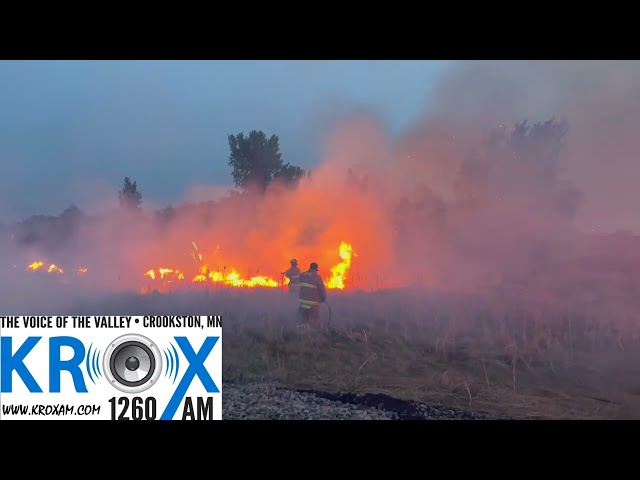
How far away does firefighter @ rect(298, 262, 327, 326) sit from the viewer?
10.6m

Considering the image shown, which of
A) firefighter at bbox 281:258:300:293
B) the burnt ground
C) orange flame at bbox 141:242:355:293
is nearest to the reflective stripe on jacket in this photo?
firefighter at bbox 281:258:300:293

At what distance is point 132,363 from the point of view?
19.1 feet

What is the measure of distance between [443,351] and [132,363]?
6071 millimetres

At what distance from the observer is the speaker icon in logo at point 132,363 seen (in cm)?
575

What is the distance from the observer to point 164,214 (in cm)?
1923

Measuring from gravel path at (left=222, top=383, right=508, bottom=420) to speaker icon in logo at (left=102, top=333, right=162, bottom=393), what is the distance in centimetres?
140

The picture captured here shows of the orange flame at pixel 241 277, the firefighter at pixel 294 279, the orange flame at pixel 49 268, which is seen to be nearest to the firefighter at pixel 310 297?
the firefighter at pixel 294 279

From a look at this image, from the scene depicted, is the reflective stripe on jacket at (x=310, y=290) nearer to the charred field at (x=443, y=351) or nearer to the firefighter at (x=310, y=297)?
the firefighter at (x=310, y=297)

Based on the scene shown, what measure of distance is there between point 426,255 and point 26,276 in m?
15.5

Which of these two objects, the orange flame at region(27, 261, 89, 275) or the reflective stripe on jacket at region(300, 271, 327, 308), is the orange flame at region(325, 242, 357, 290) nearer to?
the reflective stripe on jacket at region(300, 271, 327, 308)

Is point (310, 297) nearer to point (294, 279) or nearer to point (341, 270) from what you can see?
point (294, 279)

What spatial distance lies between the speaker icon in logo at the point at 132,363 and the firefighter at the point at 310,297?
511 centimetres

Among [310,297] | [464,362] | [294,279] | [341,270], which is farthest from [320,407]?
[341,270]

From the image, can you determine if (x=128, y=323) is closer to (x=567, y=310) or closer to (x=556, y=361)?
(x=556, y=361)
